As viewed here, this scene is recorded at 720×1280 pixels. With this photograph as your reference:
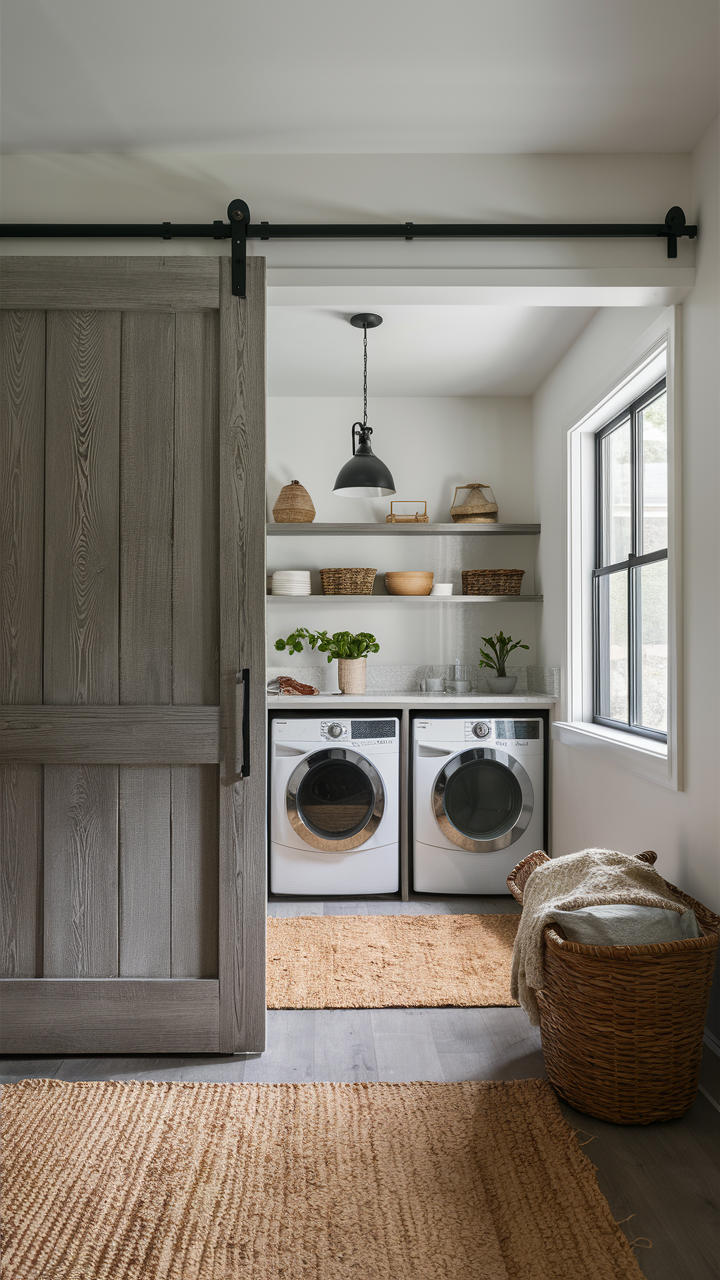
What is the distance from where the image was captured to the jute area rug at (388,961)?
2.50m

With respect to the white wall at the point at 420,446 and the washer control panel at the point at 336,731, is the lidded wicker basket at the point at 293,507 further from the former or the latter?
the washer control panel at the point at 336,731

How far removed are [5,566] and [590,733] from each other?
2092mm

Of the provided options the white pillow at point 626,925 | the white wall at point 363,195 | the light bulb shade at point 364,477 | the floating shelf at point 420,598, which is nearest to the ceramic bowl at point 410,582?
the floating shelf at point 420,598

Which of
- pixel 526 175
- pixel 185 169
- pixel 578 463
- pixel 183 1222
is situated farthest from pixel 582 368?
pixel 183 1222

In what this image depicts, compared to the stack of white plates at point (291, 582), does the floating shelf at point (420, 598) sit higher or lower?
lower

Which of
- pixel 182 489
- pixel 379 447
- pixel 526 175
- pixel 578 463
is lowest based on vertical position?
pixel 182 489

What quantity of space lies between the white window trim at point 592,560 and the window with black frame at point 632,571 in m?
0.05

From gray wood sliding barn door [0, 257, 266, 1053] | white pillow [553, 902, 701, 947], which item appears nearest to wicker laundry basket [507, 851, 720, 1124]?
white pillow [553, 902, 701, 947]

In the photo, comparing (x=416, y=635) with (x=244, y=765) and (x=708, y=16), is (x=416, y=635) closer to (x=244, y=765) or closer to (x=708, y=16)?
(x=244, y=765)

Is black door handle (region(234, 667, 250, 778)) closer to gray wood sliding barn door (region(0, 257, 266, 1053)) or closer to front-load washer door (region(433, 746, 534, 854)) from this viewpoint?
gray wood sliding barn door (region(0, 257, 266, 1053))

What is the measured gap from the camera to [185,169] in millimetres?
2254

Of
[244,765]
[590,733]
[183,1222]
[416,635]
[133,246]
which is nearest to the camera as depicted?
[183,1222]

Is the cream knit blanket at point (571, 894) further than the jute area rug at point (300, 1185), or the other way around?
the cream knit blanket at point (571, 894)

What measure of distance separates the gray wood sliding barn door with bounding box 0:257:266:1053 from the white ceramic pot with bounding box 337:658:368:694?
1.78 m
